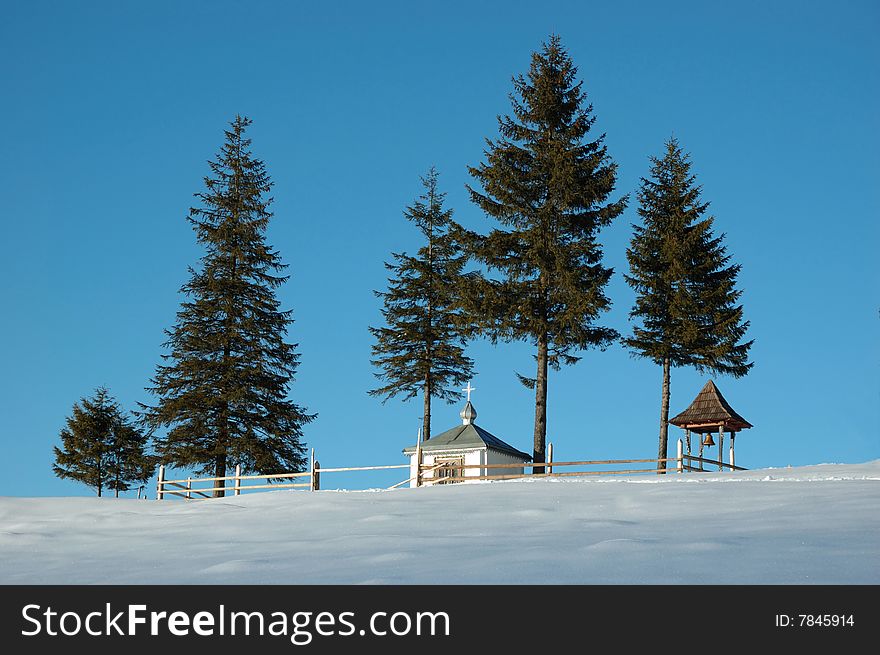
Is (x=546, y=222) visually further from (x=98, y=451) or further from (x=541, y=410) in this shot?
(x=98, y=451)

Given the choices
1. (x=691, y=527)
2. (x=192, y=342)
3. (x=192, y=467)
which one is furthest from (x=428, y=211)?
(x=691, y=527)

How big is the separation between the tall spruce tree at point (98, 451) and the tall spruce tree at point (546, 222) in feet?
68.0

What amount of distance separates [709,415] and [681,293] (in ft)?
15.0

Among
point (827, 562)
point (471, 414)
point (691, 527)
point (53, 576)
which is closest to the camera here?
point (827, 562)

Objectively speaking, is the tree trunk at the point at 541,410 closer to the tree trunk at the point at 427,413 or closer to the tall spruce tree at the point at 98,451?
the tree trunk at the point at 427,413

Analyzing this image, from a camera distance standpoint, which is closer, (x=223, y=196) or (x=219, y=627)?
(x=219, y=627)

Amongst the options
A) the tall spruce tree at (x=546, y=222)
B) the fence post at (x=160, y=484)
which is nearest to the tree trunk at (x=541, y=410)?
the tall spruce tree at (x=546, y=222)

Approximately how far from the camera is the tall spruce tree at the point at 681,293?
107 ft

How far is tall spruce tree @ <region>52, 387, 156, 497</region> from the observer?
42.0 metres

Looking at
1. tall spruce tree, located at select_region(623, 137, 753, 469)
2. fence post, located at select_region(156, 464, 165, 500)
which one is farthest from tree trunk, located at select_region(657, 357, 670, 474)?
fence post, located at select_region(156, 464, 165, 500)

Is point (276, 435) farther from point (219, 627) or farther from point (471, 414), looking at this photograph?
point (219, 627)

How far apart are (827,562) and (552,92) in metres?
25.2

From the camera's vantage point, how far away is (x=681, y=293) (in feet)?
109

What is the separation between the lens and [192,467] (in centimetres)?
3381
